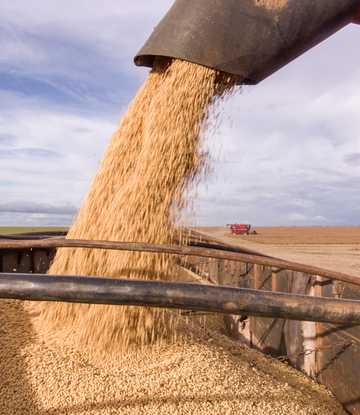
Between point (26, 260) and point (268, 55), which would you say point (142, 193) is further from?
point (26, 260)

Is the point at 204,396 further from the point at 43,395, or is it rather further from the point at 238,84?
the point at 238,84

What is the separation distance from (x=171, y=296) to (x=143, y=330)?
70.6 inches

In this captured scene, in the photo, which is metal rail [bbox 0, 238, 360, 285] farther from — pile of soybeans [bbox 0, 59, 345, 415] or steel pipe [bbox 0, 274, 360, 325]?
steel pipe [bbox 0, 274, 360, 325]

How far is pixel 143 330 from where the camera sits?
229cm

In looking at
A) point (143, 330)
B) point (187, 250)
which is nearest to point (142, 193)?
point (187, 250)

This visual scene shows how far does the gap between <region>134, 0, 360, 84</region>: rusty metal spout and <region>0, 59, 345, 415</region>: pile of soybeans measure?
20 centimetres

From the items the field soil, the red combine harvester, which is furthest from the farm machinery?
the red combine harvester

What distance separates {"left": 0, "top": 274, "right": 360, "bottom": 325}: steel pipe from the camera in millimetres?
665

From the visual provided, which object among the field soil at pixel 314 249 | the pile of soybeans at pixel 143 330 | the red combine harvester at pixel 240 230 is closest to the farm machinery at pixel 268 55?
the pile of soybeans at pixel 143 330

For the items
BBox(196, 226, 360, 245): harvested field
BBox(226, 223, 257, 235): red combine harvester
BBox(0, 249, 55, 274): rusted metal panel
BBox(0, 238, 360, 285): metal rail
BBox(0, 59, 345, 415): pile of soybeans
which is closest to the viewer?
BBox(0, 59, 345, 415): pile of soybeans

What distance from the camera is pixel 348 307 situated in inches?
26.8

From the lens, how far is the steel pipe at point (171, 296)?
0.66 m

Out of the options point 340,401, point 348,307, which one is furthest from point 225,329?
point 348,307

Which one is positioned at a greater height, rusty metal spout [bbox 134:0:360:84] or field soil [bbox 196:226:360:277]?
rusty metal spout [bbox 134:0:360:84]
